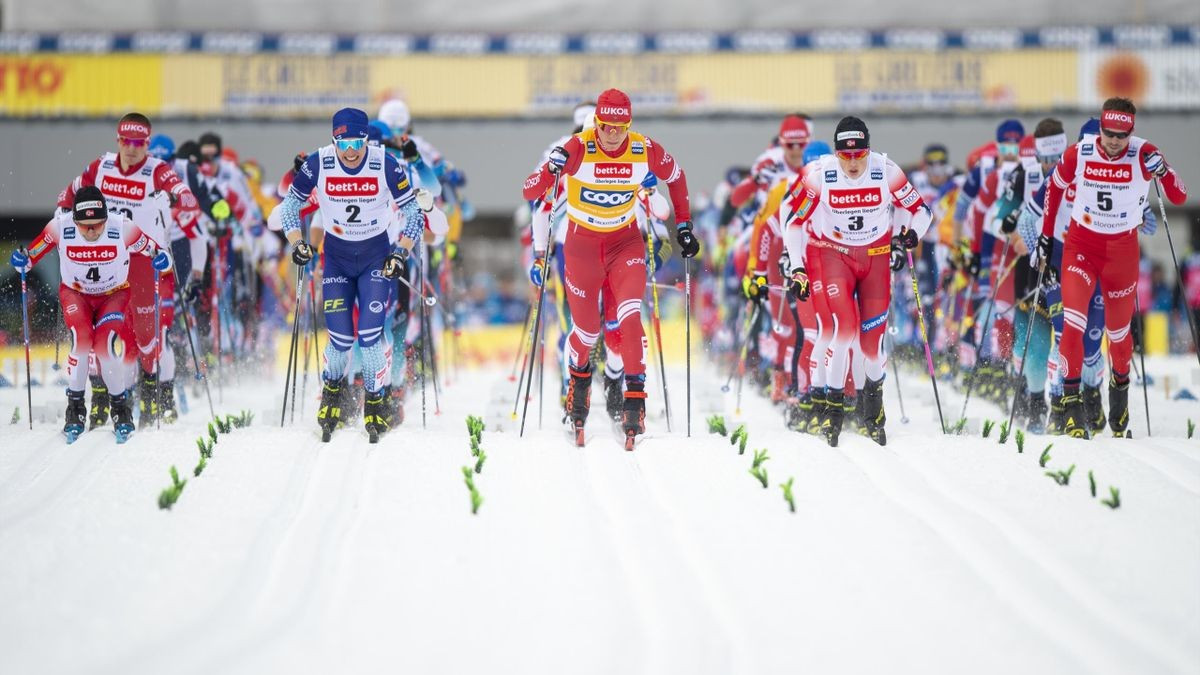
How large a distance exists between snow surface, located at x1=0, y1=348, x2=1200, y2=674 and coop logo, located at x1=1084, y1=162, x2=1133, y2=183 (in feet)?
6.03

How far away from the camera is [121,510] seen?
254 inches

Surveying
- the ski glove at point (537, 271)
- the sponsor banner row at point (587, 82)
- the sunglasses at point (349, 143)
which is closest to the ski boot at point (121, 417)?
the sunglasses at point (349, 143)

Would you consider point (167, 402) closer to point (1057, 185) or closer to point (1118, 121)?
point (1057, 185)

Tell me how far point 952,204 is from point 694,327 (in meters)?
7.35

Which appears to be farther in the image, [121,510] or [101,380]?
[101,380]

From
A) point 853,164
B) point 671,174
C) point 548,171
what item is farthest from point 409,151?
point 853,164

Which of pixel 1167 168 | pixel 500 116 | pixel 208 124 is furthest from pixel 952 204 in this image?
pixel 208 124

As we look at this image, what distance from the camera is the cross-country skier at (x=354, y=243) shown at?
8.39m

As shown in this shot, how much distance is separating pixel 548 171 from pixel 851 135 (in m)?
2.03

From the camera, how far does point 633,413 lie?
8164 mm

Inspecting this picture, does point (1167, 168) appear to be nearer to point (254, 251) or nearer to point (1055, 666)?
point (1055, 666)

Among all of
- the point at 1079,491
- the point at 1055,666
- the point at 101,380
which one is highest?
the point at 101,380

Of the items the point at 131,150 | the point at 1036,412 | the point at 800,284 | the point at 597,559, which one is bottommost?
the point at 597,559

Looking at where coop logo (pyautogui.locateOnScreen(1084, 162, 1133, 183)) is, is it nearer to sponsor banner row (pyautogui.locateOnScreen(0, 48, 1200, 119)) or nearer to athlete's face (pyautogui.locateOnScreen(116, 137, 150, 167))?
athlete's face (pyautogui.locateOnScreen(116, 137, 150, 167))
